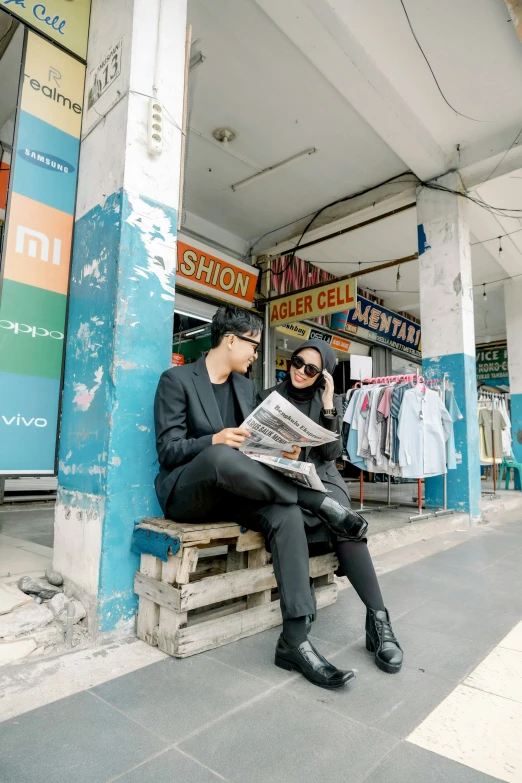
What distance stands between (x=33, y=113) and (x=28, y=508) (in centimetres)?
395

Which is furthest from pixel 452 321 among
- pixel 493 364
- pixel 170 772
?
pixel 493 364

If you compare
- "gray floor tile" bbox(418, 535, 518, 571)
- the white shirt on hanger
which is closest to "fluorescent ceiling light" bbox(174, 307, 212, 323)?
the white shirt on hanger

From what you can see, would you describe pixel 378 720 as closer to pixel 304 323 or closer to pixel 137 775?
pixel 137 775

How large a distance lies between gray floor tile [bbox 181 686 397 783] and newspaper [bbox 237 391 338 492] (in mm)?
739

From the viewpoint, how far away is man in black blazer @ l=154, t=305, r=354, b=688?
1654 mm

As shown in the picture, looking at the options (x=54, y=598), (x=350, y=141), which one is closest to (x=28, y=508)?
(x=54, y=598)

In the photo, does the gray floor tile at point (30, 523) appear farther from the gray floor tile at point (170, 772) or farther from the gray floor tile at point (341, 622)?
the gray floor tile at point (170, 772)

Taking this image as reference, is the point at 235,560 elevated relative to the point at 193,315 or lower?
lower

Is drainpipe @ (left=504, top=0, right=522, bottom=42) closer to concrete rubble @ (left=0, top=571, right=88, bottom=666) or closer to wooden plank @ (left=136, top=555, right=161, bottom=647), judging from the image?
wooden plank @ (left=136, top=555, right=161, bottom=647)

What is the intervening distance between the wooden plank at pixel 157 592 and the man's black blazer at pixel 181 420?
0.98ft

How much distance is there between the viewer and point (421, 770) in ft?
3.76

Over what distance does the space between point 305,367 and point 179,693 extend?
145 cm

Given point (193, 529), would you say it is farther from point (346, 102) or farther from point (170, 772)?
point (346, 102)

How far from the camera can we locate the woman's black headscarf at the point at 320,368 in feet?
7.57
